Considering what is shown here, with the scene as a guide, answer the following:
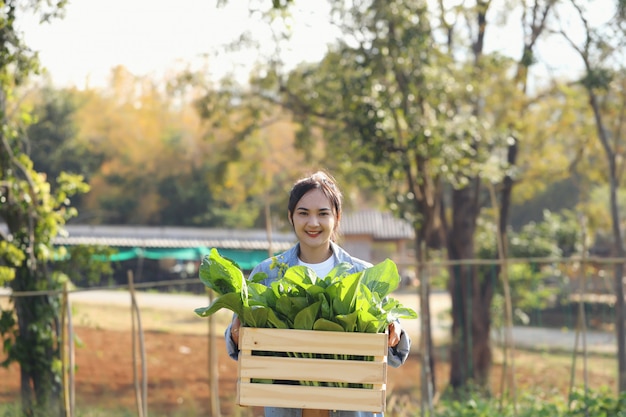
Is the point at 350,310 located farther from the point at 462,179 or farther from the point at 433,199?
the point at 433,199

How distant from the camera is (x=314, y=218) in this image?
2.94 meters

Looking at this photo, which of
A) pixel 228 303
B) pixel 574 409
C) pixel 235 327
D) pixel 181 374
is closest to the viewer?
pixel 228 303

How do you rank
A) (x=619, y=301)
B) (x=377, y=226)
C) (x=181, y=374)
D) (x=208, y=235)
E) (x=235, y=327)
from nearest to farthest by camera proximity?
(x=235, y=327)
(x=619, y=301)
(x=181, y=374)
(x=208, y=235)
(x=377, y=226)

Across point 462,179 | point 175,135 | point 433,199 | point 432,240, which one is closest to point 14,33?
point 462,179

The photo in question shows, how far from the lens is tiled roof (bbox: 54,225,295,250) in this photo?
1064 inches

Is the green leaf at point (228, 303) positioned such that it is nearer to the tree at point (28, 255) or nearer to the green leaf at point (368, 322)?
the green leaf at point (368, 322)

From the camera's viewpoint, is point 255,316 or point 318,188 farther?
point 318,188

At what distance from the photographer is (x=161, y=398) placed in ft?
38.2

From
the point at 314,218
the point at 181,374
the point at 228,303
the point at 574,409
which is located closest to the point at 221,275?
the point at 228,303

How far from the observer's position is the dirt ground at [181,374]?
11.0 metres

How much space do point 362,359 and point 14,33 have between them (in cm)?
441

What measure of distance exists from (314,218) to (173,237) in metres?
25.9

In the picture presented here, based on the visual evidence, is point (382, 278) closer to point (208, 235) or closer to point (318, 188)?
point (318, 188)

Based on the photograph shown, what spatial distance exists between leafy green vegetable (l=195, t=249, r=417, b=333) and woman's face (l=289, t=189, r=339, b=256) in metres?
0.27
